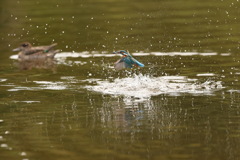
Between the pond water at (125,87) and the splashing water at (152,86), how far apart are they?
19 millimetres

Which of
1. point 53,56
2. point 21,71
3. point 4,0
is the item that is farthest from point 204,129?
point 4,0

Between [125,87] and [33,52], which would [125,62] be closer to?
[125,87]

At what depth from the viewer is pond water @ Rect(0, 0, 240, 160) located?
925cm

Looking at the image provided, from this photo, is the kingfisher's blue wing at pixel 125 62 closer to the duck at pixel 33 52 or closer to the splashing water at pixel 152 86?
the splashing water at pixel 152 86

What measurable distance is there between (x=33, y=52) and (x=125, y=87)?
17.7ft

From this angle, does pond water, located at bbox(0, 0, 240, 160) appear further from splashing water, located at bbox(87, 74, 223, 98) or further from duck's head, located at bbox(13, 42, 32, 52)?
duck's head, located at bbox(13, 42, 32, 52)

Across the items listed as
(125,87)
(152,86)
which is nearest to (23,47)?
(125,87)

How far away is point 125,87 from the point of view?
510 inches

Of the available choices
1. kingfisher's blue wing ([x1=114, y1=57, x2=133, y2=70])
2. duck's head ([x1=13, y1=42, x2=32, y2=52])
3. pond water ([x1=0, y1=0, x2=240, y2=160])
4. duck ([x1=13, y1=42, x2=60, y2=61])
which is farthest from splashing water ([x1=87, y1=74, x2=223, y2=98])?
duck's head ([x1=13, y1=42, x2=32, y2=52])

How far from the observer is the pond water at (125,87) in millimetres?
9250

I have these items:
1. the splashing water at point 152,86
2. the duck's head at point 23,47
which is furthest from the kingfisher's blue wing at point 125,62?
the duck's head at point 23,47

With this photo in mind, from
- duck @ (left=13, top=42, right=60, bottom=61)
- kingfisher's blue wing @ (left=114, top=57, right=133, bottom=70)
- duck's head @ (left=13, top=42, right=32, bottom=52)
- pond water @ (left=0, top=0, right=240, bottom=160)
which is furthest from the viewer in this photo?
duck's head @ (left=13, top=42, right=32, bottom=52)

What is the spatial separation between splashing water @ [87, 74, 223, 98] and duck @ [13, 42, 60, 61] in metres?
4.11

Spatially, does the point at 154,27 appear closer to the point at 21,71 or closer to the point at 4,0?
the point at 21,71
